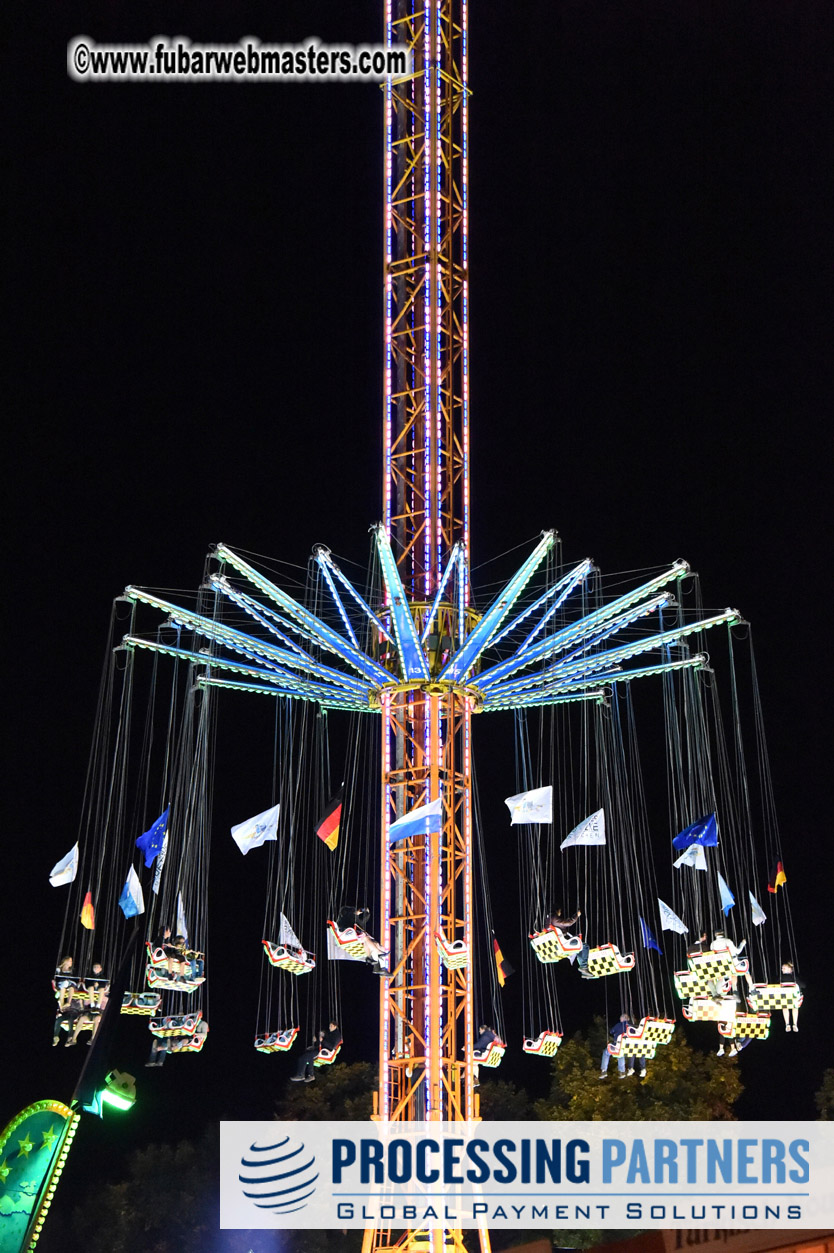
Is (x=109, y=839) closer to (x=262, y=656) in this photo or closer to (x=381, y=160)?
(x=262, y=656)

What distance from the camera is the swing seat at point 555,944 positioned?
74.9ft

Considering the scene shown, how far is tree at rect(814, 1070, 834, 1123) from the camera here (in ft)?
121

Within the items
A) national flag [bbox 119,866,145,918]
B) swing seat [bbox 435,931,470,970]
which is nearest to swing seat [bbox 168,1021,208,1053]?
national flag [bbox 119,866,145,918]

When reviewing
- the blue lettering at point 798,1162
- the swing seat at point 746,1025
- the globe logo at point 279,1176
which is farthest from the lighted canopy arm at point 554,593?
the blue lettering at point 798,1162

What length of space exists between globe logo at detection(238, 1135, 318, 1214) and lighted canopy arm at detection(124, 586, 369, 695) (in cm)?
649

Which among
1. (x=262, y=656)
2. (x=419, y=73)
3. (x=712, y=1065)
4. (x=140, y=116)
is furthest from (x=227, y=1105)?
(x=419, y=73)

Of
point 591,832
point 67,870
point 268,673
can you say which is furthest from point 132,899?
point 591,832

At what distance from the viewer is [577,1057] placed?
38.9 metres

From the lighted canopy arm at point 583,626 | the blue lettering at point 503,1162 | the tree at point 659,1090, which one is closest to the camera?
the blue lettering at point 503,1162

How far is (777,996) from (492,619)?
5.98 metres

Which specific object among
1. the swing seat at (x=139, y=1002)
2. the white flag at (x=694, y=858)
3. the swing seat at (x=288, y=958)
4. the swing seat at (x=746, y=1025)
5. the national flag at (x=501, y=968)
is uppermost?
the white flag at (x=694, y=858)

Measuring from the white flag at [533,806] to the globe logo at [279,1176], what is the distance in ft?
17.8

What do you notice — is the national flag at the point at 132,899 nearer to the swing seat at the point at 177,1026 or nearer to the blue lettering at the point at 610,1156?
the swing seat at the point at 177,1026

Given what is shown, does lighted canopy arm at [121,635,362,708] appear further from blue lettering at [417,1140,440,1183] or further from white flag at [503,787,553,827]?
blue lettering at [417,1140,440,1183]
